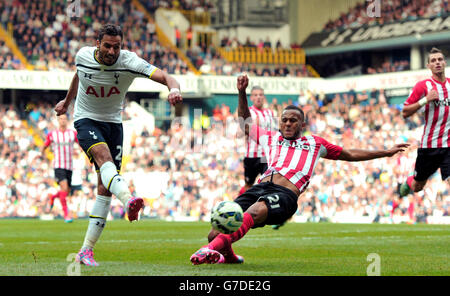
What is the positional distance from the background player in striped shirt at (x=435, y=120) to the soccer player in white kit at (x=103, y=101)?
402cm

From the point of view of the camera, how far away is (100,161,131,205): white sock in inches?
312

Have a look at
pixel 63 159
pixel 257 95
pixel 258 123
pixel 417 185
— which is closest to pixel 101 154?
pixel 417 185

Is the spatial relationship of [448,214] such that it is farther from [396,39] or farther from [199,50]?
[199,50]

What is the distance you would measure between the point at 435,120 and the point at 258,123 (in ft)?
15.2

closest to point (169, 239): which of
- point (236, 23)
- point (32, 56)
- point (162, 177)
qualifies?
point (162, 177)

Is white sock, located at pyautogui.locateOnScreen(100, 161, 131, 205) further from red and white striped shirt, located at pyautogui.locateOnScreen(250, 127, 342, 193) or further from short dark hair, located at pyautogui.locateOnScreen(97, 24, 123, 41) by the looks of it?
red and white striped shirt, located at pyautogui.locateOnScreen(250, 127, 342, 193)

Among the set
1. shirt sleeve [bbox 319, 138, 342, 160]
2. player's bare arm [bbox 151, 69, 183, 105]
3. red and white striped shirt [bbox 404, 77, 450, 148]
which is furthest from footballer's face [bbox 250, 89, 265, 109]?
player's bare arm [bbox 151, 69, 183, 105]

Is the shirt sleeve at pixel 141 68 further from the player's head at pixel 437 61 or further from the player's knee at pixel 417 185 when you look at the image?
the player's knee at pixel 417 185

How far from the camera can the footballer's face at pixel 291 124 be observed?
891 cm

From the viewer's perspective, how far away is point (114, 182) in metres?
8.16

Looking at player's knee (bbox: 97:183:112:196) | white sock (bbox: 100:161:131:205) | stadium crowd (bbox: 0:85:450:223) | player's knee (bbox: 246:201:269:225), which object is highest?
white sock (bbox: 100:161:131:205)

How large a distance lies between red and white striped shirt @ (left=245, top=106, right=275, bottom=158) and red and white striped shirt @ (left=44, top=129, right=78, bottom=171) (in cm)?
577

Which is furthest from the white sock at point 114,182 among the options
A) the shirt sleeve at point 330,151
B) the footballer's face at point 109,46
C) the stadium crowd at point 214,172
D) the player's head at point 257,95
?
the stadium crowd at point 214,172

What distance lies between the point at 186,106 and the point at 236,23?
5.78m
